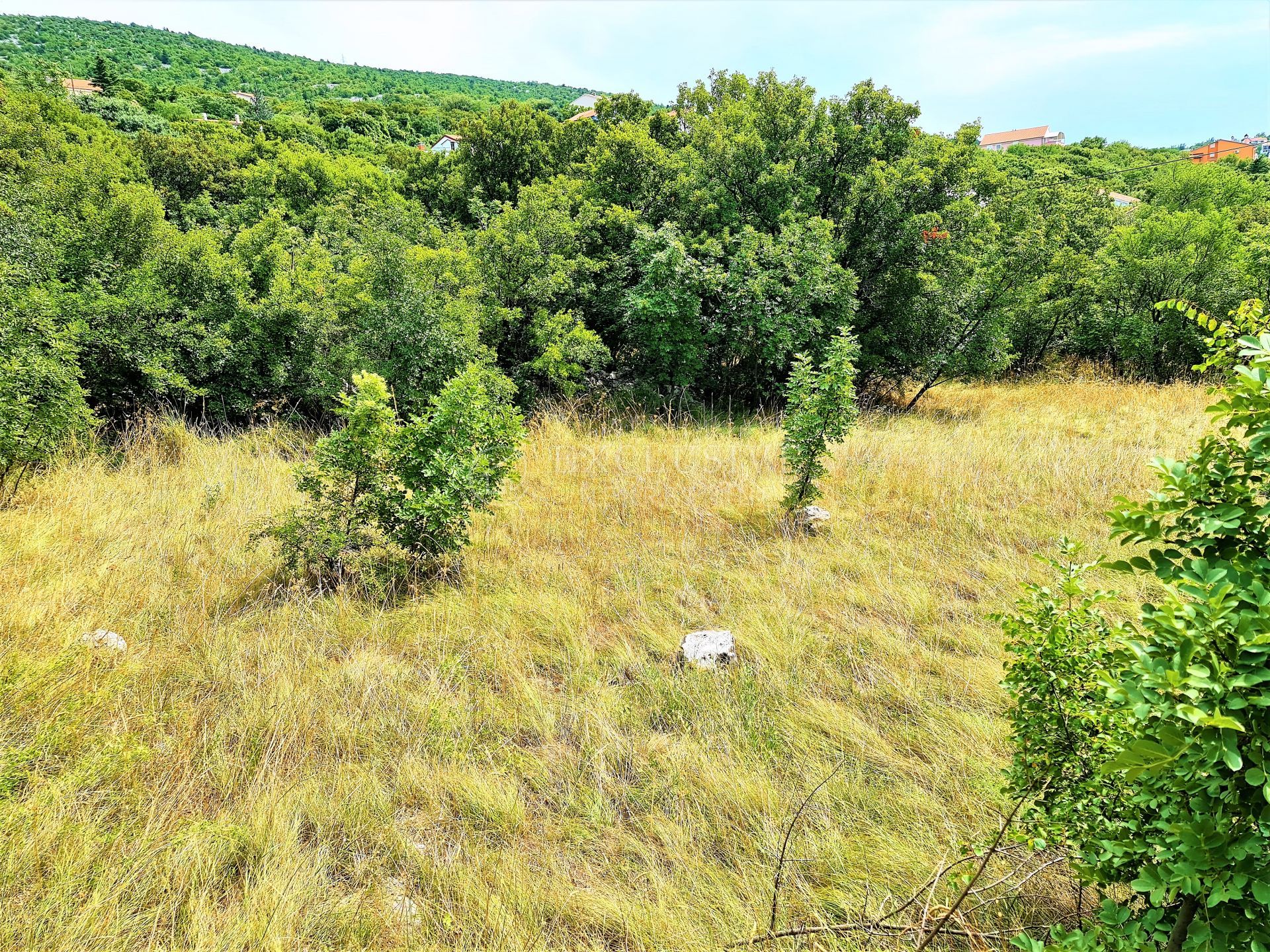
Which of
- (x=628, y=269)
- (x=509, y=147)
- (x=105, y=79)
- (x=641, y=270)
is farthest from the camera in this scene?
(x=105, y=79)

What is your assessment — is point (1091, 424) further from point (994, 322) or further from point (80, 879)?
point (80, 879)

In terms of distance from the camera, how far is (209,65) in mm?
90938

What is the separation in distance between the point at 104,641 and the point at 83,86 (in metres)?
67.9

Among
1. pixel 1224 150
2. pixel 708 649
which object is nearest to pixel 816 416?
pixel 708 649

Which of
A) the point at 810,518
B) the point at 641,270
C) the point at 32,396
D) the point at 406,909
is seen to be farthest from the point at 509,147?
the point at 406,909

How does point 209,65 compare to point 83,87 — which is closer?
point 83,87

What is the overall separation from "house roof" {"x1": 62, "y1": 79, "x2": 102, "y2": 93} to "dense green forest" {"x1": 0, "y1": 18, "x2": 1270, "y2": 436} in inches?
1466

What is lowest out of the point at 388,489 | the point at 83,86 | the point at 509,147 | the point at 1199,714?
the point at 388,489

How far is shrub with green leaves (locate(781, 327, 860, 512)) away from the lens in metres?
5.43

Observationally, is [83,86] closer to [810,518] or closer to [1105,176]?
[810,518]

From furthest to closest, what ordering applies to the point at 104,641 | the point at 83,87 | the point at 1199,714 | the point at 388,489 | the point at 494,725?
the point at 83,87 < the point at 388,489 < the point at 104,641 < the point at 494,725 < the point at 1199,714

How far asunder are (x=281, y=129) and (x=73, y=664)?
40302mm

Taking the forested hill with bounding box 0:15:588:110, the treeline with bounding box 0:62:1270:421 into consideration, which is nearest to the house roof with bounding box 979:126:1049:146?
the forested hill with bounding box 0:15:588:110

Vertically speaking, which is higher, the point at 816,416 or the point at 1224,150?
the point at 1224,150
